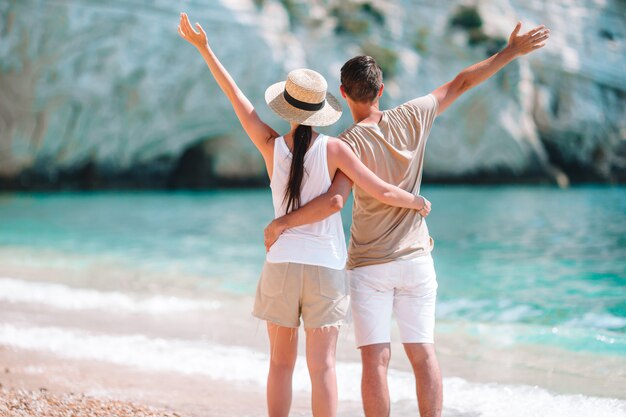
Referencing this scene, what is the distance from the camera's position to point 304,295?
282 centimetres

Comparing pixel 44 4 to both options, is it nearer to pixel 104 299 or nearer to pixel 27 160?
pixel 27 160

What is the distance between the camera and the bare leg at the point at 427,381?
296 cm

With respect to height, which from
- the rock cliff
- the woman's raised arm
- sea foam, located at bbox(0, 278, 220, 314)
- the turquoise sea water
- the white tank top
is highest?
the rock cliff

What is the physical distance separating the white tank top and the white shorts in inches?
7.1

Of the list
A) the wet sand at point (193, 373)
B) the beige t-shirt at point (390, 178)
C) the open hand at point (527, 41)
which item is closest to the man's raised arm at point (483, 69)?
the open hand at point (527, 41)

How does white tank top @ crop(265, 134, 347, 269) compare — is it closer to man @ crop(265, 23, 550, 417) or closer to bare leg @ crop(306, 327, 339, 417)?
man @ crop(265, 23, 550, 417)

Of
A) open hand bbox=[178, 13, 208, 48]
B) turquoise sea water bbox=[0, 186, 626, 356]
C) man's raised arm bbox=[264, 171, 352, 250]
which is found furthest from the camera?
turquoise sea water bbox=[0, 186, 626, 356]

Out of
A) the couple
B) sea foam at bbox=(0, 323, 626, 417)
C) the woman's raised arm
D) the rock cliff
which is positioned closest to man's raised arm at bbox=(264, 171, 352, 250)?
the couple

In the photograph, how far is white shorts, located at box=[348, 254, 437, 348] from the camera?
2.95 meters

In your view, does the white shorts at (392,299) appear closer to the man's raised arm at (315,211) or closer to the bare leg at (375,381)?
the bare leg at (375,381)

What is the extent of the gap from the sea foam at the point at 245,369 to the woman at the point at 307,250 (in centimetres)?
117

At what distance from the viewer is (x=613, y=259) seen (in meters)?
9.66

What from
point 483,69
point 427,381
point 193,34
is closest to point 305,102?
point 193,34

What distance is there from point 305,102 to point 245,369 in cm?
218
